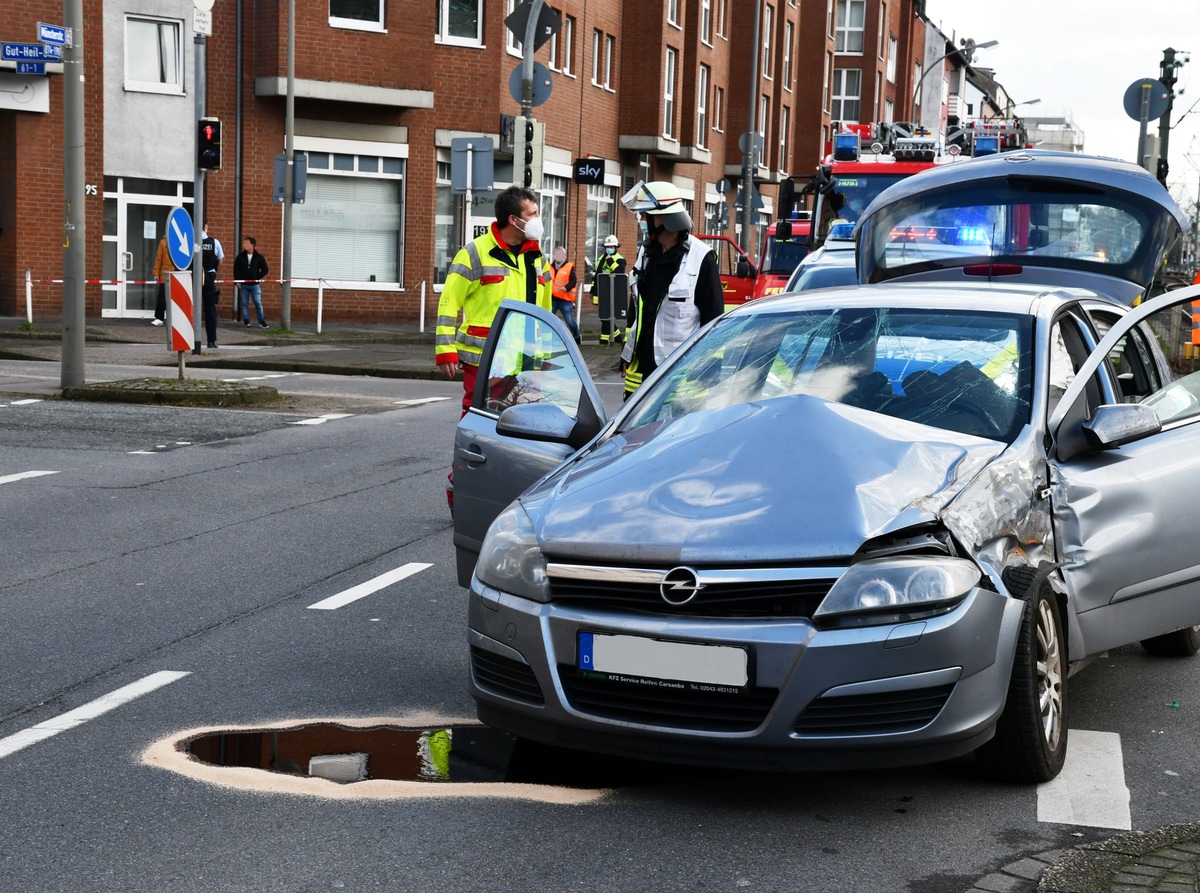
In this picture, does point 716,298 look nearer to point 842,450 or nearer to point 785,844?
point 842,450

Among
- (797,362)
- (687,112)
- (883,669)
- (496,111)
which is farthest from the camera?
(687,112)

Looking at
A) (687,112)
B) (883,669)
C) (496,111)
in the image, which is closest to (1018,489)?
(883,669)

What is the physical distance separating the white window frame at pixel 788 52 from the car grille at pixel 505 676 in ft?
195

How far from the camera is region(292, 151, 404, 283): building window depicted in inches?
1325

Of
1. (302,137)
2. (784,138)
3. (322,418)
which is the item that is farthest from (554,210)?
(784,138)

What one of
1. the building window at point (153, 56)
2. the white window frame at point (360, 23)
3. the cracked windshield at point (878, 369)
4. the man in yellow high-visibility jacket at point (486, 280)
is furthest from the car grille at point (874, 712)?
the white window frame at point (360, 23)

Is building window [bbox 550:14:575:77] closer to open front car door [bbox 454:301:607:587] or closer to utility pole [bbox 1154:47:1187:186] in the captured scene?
utility pole [bbox 1154:47:1187:186]

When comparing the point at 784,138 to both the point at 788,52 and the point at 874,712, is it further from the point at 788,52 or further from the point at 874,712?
the point at 874,712

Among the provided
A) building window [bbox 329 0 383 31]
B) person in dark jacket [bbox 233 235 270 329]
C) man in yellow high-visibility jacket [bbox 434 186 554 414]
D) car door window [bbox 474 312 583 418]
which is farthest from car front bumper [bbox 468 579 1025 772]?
building window [bbox 329 0 383 31]

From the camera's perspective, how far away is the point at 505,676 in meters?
4.77

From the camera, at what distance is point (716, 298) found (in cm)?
877

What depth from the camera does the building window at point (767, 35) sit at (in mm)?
58375

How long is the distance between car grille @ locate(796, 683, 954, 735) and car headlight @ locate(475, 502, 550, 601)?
805 mm

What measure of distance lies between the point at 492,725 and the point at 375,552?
13.4 feet
